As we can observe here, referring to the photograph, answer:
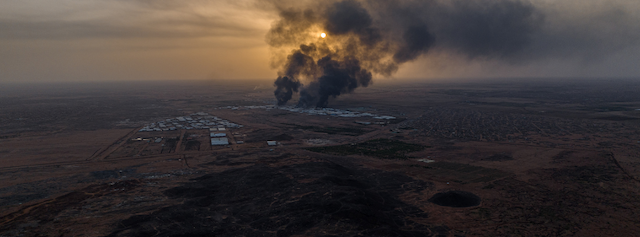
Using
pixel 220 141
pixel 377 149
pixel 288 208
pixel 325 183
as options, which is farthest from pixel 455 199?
pixel 220 141

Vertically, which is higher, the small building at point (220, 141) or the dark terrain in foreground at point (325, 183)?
the small building at point (220, 141)


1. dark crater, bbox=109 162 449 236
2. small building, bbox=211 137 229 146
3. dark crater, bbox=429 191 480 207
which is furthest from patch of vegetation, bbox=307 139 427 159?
dark crater, bbox=429 191 480 207

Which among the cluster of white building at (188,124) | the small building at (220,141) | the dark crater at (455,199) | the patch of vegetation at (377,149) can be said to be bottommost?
the dark crater at (455,199)

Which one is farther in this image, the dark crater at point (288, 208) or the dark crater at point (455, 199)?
the dark crater at point (455, 199)

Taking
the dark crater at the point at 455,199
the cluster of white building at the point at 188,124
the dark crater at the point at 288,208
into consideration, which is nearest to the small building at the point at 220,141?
the cluster of white building at the point at 188,124

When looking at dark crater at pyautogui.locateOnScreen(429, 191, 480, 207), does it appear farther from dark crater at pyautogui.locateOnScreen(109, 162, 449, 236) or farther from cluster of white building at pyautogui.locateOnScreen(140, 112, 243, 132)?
cluster of white building at pyautogui.locateOnScreen(140, 112, 243, 132)

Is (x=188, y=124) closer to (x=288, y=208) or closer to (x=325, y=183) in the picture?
(x=325, y=183)

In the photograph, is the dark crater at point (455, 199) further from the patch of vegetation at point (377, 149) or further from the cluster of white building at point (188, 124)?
the cluster of white building at point (188, 124)

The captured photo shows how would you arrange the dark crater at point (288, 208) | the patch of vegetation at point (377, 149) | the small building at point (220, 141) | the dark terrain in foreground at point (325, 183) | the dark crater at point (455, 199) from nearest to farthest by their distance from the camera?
1. the dark crater at point (288, 208)
2. the dark terrain in foreground at point (325, 183)
3. the dark crater at point (455, 199)
4. the patch of vegetation at point (377, 149)
5. the small building at point (220, 141)

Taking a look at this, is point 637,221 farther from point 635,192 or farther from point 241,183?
point 241,183
